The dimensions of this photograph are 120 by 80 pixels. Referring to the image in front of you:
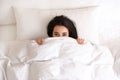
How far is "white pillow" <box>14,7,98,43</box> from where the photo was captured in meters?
1.66

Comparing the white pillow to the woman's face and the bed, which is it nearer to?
the bed

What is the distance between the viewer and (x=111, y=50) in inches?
63.7

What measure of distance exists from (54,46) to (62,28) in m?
0.21

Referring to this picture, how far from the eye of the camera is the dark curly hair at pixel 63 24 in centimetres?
159

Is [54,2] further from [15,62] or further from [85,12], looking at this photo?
[15,62]

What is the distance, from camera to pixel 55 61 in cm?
130

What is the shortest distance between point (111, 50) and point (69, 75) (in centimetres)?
50

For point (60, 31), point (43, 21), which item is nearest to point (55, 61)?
point (60, 31)

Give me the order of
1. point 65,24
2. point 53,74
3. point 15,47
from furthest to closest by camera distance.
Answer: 1. point 65,24
2. point 15,47
3. point 53,74

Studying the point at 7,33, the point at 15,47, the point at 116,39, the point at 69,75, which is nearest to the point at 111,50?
the point at 116,39

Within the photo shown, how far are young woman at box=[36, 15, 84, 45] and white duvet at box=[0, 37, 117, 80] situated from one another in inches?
4.5

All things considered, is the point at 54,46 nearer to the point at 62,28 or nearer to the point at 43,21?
the point at 62,28

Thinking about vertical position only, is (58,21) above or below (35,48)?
above

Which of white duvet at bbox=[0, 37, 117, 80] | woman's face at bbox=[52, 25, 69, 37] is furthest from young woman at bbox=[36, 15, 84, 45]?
white duvet at bbox=[0, 37, 117, 80]
